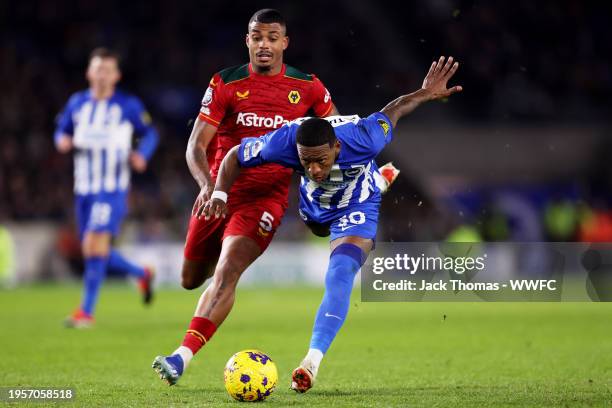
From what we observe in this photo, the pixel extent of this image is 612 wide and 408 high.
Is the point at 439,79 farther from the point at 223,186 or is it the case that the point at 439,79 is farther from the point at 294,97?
the point at 223,186

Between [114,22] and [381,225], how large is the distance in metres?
9.02

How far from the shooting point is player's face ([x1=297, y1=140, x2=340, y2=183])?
19.1 feet

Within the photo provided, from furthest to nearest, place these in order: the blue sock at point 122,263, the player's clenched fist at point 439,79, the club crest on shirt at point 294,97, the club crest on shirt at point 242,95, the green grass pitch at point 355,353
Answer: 1. the blue sock at point 122,263
2. the club crest on shirt at point 294,97
3. the club crest on shirt at point 242,95
4. the player's clenched fist at point 439,79
5. the green grass pitch at point 355,353

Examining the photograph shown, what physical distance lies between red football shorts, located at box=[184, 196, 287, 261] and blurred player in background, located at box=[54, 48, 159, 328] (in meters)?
4.03

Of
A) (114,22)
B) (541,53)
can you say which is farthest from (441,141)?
(114,22)

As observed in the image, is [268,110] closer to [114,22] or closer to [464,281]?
[464,281]

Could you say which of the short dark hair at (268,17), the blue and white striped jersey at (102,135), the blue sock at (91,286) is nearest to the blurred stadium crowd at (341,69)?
the blue and white striped jersey at (102,135)

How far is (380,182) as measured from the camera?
678cm

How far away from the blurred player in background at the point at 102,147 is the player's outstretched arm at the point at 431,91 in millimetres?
5212

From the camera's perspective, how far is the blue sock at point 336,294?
5871 mm

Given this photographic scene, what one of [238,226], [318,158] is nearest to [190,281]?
[238,226]

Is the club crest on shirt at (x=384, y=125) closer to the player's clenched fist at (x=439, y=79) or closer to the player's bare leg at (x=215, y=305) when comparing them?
the player's clenched fist at (x=439, y=79)

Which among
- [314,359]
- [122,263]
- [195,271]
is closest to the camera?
[314,359]

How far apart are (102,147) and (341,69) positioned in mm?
13226
